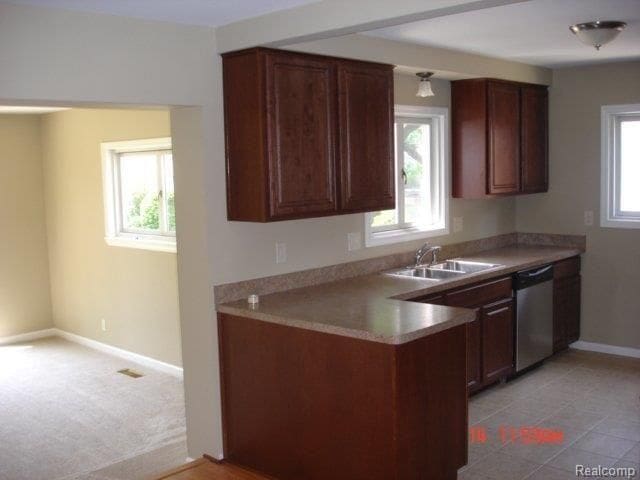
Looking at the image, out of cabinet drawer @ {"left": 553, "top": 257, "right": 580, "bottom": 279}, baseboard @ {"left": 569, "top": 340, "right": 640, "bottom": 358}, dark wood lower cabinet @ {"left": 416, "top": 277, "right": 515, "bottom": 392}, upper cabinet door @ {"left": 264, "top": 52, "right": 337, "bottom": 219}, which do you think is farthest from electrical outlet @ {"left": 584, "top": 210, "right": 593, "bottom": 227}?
upper cabinet door @ {"left": 264, "top": 52, "right": 337, "bottom": 219}

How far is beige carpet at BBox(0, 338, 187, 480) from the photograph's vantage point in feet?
13.1

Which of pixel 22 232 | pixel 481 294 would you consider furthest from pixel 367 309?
pixel 22 232

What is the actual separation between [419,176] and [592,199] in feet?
5.11

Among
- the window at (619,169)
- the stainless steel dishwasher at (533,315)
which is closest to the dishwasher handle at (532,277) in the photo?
the stainless steel dishwasher at (533,315)

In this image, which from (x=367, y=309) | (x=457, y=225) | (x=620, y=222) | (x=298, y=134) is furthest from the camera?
(x=620, y=222)

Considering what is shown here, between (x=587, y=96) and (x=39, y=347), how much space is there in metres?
5.34

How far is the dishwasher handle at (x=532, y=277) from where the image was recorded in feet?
16.5

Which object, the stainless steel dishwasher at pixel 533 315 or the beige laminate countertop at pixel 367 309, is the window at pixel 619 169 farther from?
the beige laminate countertop at pixel 367 309

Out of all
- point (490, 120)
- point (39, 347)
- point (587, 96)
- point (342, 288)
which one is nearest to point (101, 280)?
point (39, 347)

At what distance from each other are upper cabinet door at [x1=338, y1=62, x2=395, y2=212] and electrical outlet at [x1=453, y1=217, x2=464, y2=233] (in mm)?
1282

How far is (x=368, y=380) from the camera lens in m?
3.13

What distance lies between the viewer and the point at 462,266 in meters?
5.09

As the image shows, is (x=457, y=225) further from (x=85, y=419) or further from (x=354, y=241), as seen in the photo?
(x=85, y=419)

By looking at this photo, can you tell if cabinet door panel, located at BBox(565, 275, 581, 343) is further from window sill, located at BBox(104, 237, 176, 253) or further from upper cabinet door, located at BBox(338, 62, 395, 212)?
window sill, located at BBox(104, 237, 176, 253)
